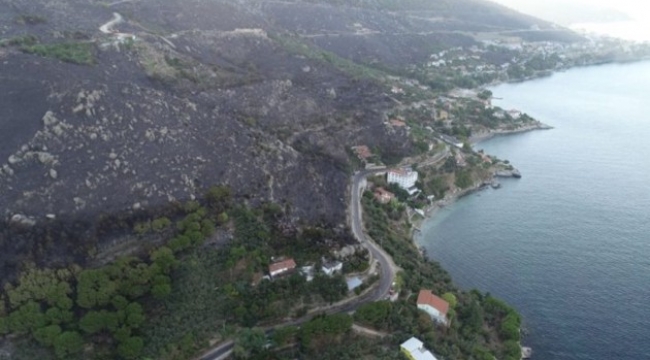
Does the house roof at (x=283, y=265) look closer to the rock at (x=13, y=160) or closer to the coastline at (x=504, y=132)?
the rock at (x=13, y=160)

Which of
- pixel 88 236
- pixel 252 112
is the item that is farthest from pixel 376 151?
pixel 88 236

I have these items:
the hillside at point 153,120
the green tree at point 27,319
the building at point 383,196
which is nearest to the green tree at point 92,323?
the green tree at point 27,319

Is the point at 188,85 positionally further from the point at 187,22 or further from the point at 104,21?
the point at 187,22

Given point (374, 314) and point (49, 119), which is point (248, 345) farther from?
point (49, 119)

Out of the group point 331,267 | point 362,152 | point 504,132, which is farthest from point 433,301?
point 504,132

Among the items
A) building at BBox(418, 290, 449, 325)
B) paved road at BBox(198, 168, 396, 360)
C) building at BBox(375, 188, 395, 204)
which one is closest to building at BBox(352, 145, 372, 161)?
building at BBox(375, 188, 395, 204)

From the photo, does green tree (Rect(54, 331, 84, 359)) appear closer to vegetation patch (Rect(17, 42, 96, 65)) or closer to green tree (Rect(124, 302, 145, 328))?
green tree (Rect(124, 302, 145, 328))
